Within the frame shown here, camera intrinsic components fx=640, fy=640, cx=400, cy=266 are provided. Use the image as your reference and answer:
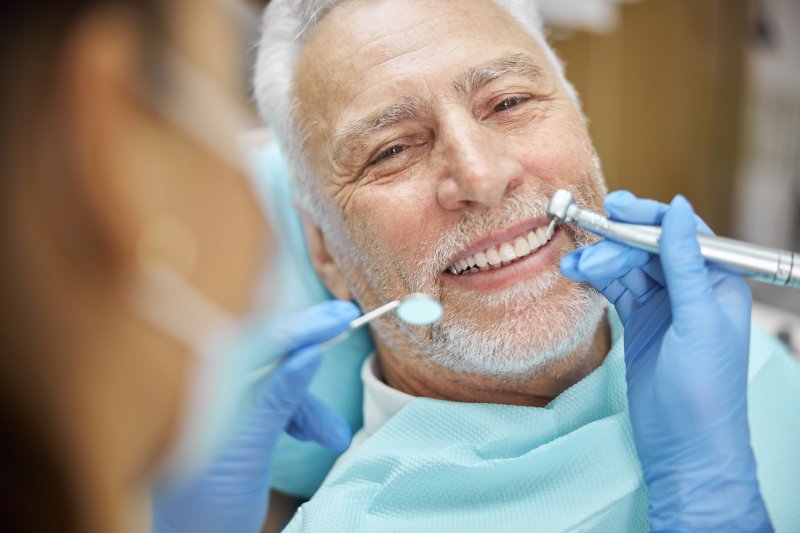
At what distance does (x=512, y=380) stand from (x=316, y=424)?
1.05 feet

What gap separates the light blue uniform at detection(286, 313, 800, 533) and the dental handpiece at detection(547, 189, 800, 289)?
29 cm

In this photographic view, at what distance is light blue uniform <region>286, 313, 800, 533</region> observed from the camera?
89 cm

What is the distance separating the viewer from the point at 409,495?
0.96 m

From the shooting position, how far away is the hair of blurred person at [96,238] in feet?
2.90

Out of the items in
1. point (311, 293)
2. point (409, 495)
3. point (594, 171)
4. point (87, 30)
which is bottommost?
point (409, 495)

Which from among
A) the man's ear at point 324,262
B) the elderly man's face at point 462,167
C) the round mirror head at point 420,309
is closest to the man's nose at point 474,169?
the elderly man's face at point 462,167

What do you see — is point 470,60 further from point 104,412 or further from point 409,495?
point 104,412

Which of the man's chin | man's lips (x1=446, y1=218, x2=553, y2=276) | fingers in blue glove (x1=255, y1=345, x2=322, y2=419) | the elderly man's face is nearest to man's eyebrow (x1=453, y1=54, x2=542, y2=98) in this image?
the elderly man's face

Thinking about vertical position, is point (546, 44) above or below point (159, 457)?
above

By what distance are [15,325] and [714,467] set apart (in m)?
0.98

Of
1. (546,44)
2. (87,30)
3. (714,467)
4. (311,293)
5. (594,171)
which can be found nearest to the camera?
(714,467)

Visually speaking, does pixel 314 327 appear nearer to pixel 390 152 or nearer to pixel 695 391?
pixel 390 152

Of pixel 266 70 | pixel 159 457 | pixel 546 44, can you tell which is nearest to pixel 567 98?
pixel 546 44

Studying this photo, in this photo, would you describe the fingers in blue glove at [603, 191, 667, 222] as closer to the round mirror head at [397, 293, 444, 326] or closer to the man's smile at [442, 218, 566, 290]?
the man's smile at [442, 218, 566, 290]
